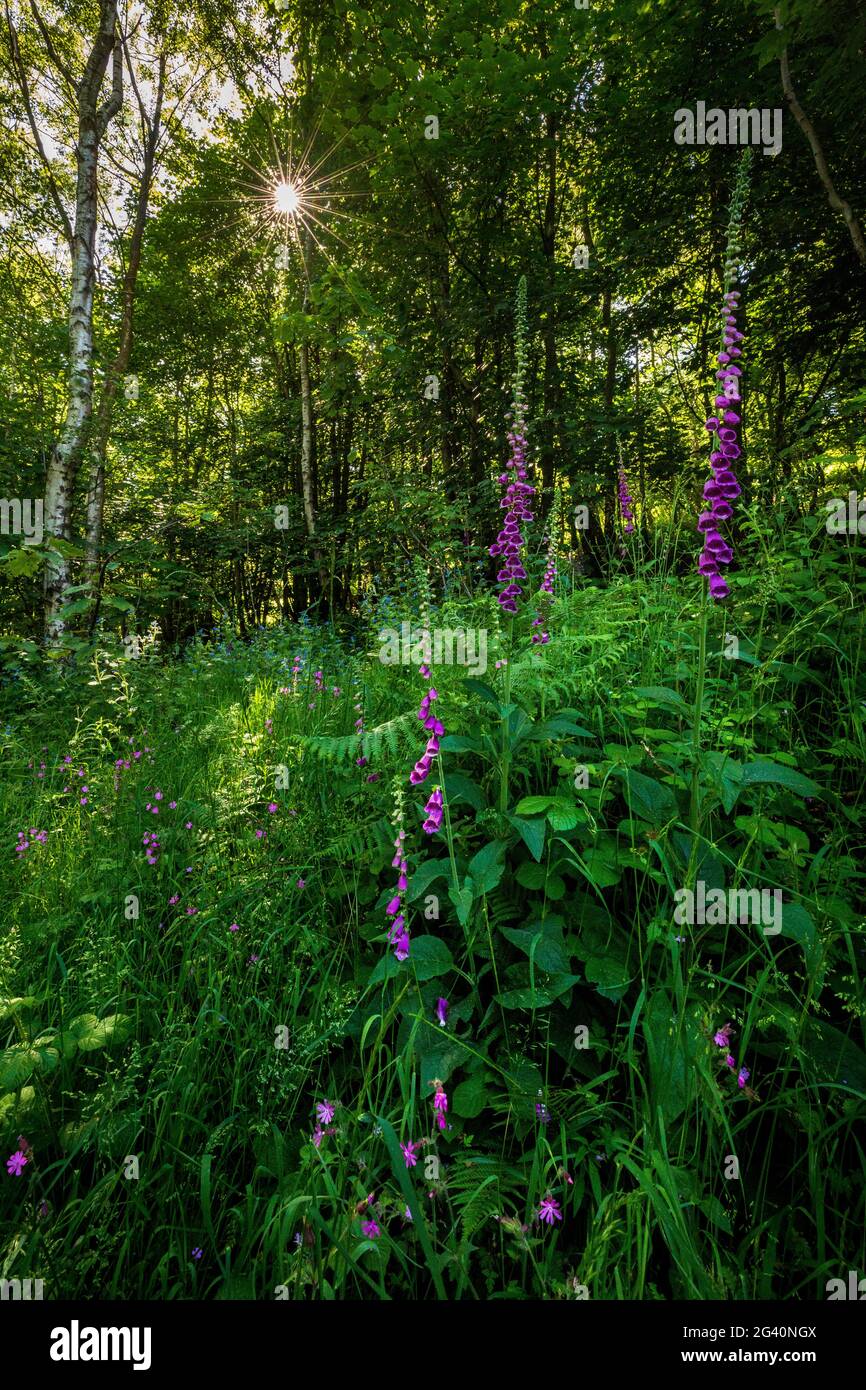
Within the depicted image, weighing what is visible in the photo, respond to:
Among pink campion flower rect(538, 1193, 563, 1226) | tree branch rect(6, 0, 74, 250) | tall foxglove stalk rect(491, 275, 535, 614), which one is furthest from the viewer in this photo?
tree branch rect(6, 0, 74, 250)

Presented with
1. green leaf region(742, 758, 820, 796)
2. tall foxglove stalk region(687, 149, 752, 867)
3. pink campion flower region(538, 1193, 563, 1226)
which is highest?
tall foxglove stalk region(687, 149, 752, 867)

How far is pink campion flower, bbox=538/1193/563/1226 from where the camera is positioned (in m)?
1.19

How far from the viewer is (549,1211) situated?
47.5 inches

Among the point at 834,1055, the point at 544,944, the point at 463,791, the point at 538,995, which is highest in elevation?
the point at 463,791

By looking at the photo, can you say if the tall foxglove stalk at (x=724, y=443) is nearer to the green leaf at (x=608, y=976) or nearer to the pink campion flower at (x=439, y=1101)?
the green leaf at (x=608, y=976)

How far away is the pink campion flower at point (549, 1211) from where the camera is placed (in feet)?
3.92

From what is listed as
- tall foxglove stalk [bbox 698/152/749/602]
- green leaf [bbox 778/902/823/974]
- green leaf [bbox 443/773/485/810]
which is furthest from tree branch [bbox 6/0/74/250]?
green leaf [bbox 778/902/823/974]

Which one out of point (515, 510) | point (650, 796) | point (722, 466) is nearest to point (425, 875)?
point (650, 796)

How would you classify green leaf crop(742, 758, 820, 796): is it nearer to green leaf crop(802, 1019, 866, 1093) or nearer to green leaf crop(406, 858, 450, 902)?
green leaf crop(802, 1019, 866, 1093)

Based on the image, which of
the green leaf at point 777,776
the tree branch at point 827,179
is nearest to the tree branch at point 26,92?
the tree branch at point 827,179

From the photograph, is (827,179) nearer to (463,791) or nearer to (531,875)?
(463,791)

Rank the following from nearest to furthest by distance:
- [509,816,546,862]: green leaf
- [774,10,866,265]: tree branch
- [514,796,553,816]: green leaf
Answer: [509,816,546,862]: green leaf → [514,796,553,816]: green leaf → [774,10,866,265]: tree branch

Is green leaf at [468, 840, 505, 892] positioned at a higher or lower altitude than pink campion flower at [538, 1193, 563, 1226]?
higher
